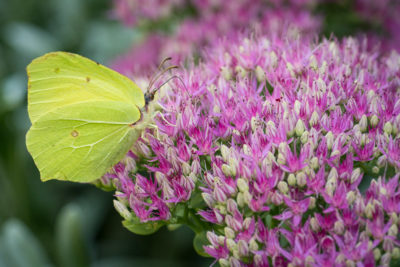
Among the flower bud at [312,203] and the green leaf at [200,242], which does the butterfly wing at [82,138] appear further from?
the flower bud at [312,203]

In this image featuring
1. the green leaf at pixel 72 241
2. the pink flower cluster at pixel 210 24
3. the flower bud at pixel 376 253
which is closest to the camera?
the flower bud at pixel 376 253

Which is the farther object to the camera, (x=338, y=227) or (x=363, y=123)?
(x=363, y=123)

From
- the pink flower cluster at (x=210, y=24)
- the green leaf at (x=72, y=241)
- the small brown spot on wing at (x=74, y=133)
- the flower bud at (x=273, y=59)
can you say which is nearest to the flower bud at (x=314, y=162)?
the flower bud at (x=273, y=59)

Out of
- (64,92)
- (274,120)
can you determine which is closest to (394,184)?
(274,120)

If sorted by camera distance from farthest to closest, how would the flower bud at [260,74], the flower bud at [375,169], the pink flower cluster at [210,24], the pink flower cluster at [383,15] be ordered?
the pink flower cluster at [383,15], the pink flower cluster at [210,24], the flower bud at [260,74], the flower bud at [375,169]

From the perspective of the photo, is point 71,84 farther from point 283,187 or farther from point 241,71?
point 283,187

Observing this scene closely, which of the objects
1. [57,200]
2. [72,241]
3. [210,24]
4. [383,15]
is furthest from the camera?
[57,200]

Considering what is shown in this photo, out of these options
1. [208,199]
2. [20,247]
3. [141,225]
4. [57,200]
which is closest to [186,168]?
[208,199]

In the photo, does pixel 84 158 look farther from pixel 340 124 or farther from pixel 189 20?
pixel 189 20
